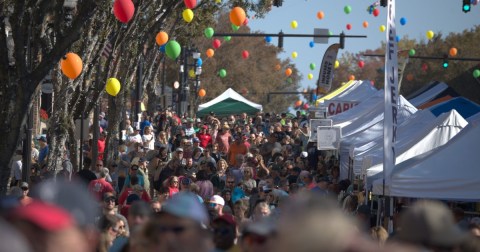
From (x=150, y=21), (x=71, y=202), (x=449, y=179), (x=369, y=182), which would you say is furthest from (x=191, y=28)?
(x=71, y=202)

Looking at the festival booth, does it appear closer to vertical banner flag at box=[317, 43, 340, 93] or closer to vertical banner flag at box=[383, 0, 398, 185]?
vertical banner flag at box=[317, 43, 340, 93]

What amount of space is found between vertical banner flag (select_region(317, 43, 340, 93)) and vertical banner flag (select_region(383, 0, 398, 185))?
913 inches

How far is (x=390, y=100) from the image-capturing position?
1545 centimetres

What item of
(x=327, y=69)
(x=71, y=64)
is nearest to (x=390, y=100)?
(x=71, y=64)

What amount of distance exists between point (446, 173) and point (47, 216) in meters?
12.0

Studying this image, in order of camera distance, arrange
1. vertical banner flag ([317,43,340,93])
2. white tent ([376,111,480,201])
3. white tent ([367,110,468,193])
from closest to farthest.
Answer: white tent ([376,111,480,201])
white tent ([367,110,468,193])
vertical banner flag ([317,43,340,93])

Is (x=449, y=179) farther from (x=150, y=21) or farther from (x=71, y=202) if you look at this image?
(x=150, y=21)

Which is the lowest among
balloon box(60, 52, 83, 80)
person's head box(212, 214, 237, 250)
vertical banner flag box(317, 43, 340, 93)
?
person's head box(212, 214, 237, 250)

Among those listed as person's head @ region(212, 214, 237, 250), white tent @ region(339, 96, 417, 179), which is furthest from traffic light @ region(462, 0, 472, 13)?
person's head @ region(212, 214, 237, 250)

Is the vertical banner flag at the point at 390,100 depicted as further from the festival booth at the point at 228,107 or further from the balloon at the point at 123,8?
the festival booth at the point at 228,107

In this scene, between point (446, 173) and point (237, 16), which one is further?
Answer: point (237, 16)

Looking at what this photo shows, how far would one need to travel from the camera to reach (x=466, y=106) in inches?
1070

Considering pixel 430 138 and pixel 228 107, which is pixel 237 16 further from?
pixel 228 107

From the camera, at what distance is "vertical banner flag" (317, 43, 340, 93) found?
39250 mm
